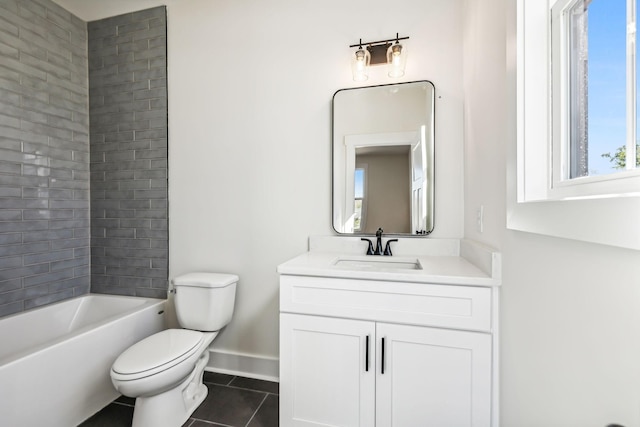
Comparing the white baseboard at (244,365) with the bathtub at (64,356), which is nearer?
the bathtub at (64,356)

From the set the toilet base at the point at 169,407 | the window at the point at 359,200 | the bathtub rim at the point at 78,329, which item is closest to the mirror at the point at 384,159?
the window at the point at 359,200

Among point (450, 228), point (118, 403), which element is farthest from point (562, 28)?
point (118, 403)

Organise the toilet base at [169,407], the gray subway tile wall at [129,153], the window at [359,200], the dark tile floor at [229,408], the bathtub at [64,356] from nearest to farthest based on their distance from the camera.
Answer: the bathtub at [64,356] → the toilet base at [169,407] → the dark tile floor at [229,408] → the window at [359,200] → the gray subway tile wall at [129,153]

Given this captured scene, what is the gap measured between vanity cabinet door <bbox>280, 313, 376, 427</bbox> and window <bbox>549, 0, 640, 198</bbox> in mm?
969

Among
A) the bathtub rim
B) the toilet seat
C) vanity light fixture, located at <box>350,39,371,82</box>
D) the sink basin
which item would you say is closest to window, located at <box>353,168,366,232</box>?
the sink basin

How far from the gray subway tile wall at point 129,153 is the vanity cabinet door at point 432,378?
181 cm

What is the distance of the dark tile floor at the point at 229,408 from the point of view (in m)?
1.64

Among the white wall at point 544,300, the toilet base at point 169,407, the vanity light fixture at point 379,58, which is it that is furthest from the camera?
the vanity light fixture at point 379,58

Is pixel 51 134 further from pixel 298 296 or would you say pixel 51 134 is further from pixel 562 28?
pixel 562 28

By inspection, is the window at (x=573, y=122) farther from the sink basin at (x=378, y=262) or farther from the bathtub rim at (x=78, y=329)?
the bathtub rim at (x=78, y=329)

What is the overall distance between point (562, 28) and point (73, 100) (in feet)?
Answer: 10.1

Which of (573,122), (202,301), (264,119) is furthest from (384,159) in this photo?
(202,301)

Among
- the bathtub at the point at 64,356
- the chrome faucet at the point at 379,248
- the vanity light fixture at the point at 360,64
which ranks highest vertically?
the vanity light fixture at the point at 360,64

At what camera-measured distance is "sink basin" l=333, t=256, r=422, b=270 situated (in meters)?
1.69
